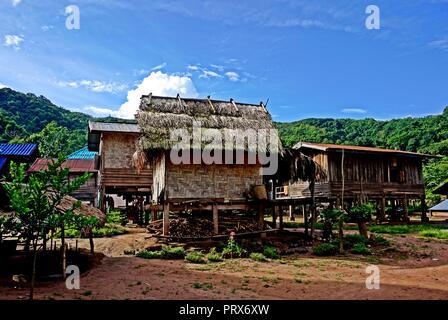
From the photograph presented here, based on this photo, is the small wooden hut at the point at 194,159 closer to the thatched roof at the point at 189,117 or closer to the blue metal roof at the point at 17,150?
the thatched roof at the point at 189,117

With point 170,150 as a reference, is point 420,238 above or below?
below

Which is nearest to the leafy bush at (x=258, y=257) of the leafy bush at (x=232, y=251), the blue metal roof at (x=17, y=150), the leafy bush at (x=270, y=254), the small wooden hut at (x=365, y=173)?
the leafy bush at (x=270, y=254)

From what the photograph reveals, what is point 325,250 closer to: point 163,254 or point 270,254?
point 270,254

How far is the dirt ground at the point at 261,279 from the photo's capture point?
7.57m

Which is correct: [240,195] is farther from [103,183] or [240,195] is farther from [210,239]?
[103,183]

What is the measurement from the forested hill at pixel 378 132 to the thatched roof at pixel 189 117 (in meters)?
22.2

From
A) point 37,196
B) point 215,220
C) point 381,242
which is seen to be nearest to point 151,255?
point 215,220

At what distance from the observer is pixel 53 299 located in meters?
6.96

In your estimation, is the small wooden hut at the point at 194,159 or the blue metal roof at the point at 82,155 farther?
the blue metal roof at the point at 82,155

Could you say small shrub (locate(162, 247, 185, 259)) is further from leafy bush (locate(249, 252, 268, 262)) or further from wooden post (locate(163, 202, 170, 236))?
leafy bush (locate(249, 252, 268, 262))

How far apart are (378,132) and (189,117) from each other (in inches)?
1948
